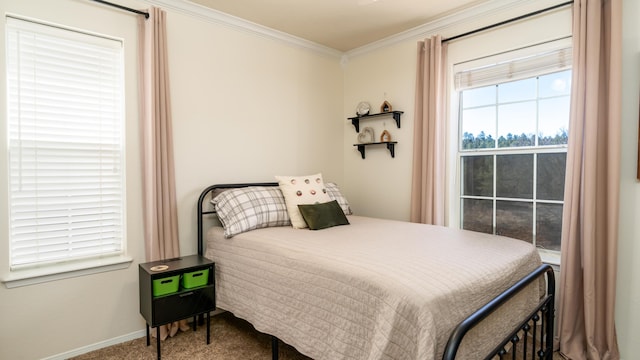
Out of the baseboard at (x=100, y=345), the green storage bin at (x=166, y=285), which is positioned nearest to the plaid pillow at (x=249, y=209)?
the green storage bin at (x=166, y=285)

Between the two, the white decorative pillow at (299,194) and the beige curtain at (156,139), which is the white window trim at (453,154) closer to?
the white decorative pillow at (299,194)

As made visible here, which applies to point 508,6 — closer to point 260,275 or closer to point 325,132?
point 325,132

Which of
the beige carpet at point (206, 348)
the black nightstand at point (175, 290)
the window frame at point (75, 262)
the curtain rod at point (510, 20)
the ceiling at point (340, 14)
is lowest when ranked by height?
the beige carpet at point (206, 348)

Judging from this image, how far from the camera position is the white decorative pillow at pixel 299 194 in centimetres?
276

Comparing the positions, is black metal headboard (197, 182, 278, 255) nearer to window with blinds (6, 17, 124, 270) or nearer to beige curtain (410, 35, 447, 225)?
window with blinds (6, 17, 124, 270)

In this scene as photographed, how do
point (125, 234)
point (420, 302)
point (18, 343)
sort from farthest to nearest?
1. point (125, 234)
2. point (18, 343)
3. point (420, 302)

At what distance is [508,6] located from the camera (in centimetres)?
271

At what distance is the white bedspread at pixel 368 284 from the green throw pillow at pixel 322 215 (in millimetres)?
116

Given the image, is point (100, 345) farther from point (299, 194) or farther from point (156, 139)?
point (299, 194)

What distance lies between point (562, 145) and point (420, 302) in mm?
1985

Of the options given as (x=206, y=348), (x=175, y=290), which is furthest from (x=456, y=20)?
(x=206, y=348)

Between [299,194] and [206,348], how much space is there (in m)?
Answer: 1.27

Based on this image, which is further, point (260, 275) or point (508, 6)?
point (508, 6)

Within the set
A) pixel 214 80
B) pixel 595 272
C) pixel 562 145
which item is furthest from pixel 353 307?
pixel 214 80
